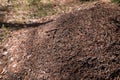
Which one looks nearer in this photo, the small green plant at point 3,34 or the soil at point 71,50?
the soil at point 71,50

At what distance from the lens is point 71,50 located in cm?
424

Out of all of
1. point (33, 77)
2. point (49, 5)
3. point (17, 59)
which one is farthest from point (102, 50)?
point (49, 5)

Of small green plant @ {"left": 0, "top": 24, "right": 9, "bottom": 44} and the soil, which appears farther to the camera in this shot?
small green plant @ {"left": 0, "top": 24, "right": 9, "bottom": 44}

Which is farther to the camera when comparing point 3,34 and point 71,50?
point 3,34

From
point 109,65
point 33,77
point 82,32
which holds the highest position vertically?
point 82,32

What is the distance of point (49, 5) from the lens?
7.29 m

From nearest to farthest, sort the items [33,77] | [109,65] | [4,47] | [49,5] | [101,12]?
[109,65] < [33,77] < [101,12] < [4,47] < [49,5]

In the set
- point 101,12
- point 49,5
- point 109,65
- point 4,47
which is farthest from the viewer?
point 49,5

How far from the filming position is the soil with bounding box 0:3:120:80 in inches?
154

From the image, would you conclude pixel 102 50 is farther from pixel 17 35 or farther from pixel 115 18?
pixel 17 35

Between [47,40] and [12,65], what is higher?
[47,40]

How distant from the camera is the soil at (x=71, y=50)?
391cm

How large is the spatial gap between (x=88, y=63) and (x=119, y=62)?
0.53m

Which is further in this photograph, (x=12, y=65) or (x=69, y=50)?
(x=12, y=65)
